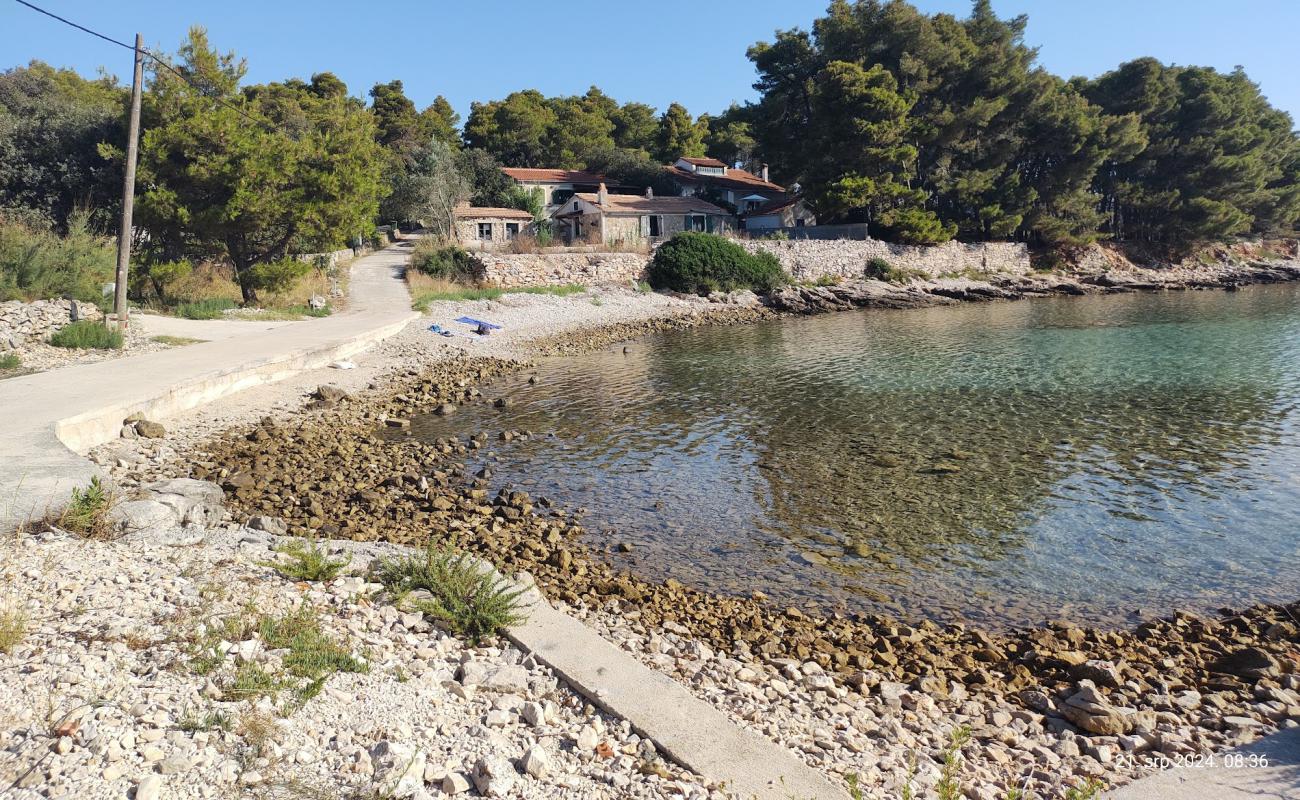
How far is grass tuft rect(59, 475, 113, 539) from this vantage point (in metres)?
6.49

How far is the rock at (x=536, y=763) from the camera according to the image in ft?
12.5

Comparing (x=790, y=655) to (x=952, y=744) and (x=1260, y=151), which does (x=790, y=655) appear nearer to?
(x=952, y=744)

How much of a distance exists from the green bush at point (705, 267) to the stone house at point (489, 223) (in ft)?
41.6

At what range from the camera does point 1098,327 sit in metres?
31.9

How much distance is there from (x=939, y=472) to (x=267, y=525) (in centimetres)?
909

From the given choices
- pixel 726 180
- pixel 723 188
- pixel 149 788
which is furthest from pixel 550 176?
pixel 149 788

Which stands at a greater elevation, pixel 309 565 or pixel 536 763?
pixel 309 565

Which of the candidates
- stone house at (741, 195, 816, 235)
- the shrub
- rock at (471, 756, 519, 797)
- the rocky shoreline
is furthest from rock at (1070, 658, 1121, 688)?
stone house at (741, 195, 816, 235)

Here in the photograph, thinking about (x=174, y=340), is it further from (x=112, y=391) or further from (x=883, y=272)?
(x=883, y=272)

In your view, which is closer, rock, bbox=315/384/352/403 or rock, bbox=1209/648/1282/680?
rock, bbox=1209/648/1282/680

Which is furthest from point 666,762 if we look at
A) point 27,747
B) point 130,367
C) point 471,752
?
point 130,367

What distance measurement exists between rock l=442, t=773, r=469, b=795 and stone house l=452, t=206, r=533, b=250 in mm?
47037

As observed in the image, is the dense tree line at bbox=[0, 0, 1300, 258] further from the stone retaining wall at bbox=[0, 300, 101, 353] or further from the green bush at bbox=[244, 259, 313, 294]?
the stone retaining wall at bbox=[0, 300, 101, 353]

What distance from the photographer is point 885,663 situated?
613cm
